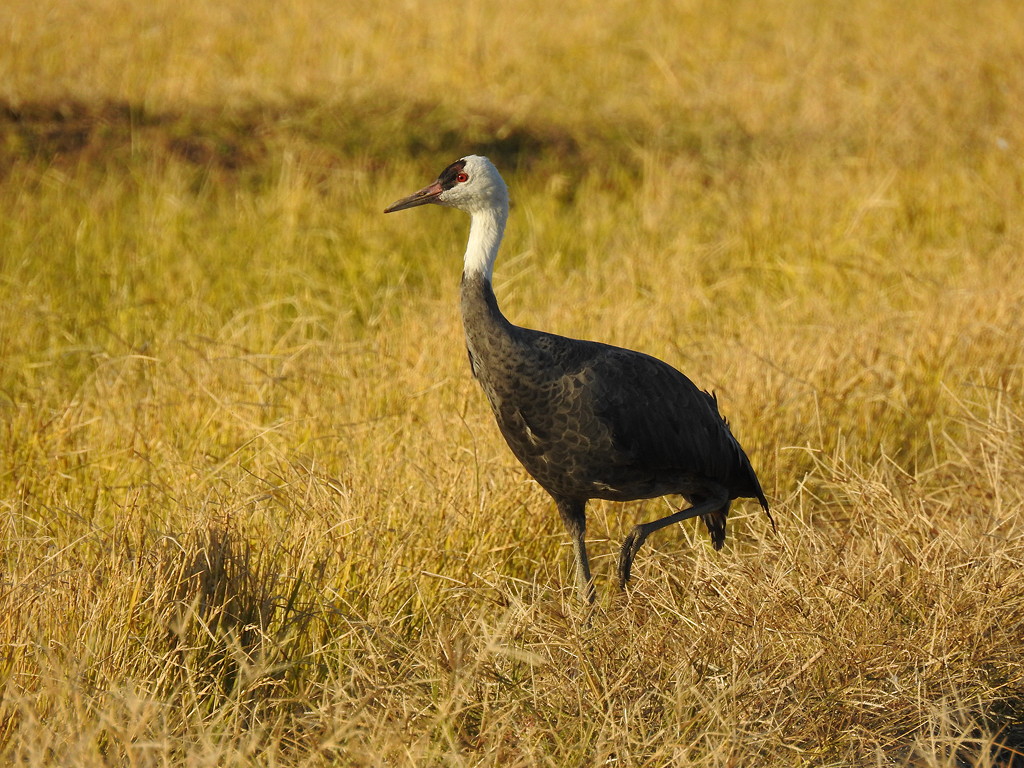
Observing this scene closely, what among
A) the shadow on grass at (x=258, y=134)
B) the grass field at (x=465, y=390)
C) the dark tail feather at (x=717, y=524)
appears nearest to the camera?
the grass field at (x=465, y=390)

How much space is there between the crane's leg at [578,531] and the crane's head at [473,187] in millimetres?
950

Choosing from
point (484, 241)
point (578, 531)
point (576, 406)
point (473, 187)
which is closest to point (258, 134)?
point (473, 187)

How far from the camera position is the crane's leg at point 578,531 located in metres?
3.69

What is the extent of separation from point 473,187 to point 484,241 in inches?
7.4

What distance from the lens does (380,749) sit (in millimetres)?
2709

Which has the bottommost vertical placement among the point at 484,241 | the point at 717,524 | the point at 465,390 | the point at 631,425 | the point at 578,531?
the point at 717,524

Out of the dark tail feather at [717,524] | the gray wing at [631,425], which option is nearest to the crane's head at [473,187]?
the gray wing at [631,425]

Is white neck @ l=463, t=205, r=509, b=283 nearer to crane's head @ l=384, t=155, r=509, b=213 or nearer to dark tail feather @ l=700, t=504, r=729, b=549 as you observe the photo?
crane's head @ l=384, t=155, r=509, b=213

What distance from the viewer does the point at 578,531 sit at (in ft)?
12.3

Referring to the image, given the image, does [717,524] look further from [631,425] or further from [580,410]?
[580,410]

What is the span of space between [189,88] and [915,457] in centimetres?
639

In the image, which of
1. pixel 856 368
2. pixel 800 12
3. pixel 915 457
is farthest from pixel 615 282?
pixel 800 12

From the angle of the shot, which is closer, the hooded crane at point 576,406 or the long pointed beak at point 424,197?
the hooded crane at point 576,406

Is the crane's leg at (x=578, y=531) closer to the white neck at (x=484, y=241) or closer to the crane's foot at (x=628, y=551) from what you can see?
the crane's foot at (x=628, y=551)
